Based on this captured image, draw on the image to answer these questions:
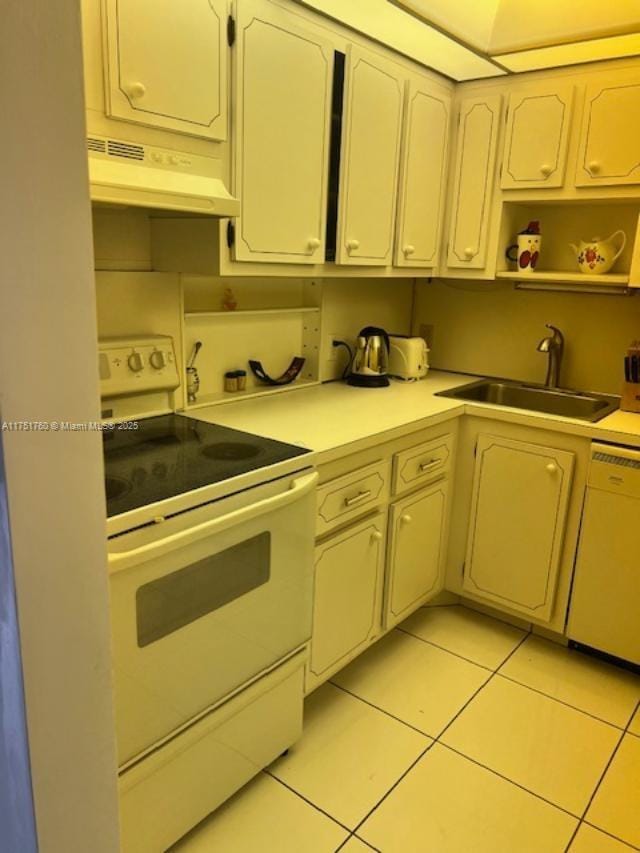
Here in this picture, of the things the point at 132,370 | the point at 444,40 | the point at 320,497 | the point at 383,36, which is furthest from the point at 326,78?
the point at 320,497

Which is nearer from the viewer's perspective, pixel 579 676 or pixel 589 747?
pixel 589 747

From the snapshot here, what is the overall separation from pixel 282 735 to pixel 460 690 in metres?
0.71

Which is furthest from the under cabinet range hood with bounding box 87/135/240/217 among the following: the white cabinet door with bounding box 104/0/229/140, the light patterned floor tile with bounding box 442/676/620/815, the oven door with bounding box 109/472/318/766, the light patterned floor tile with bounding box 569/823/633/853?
the light patterned floor tile with bounding box 569/823/633/853

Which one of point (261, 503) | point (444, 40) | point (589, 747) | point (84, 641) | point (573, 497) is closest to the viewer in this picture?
point (84, 641)

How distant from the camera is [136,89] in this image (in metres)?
1.42

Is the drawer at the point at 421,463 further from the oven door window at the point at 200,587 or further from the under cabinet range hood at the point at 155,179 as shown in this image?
the under cabinet range hood at the point at 155,179

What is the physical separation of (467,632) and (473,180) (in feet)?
6.05

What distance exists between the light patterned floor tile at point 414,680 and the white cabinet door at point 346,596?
0.17 meters

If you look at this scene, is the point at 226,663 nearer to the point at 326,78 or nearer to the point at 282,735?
the point at 282,735

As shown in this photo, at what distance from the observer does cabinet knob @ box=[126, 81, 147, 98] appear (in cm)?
142

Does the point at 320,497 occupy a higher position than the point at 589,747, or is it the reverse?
the point at 320,497

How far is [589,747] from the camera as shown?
6.30 feet

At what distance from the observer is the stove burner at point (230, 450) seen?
159 centimetres

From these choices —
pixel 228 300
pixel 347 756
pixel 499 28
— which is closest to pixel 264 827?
pixel 347 756
